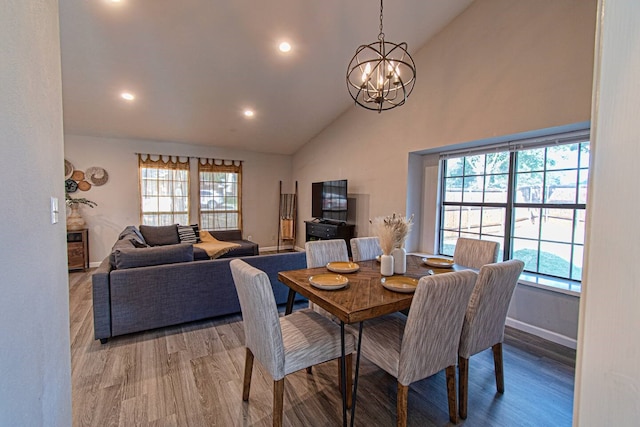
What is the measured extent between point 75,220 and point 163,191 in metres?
1.51

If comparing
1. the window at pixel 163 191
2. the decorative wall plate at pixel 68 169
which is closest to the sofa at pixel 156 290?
the window at pixel 163 191

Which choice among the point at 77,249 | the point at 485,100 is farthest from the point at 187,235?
the point at 485,100

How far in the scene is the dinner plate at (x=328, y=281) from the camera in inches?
72.5

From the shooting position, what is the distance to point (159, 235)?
16.9 feet

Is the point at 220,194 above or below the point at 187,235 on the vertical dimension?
above

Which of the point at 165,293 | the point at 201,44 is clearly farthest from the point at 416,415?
the point at 201,44

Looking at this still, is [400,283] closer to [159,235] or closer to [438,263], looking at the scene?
[438,263]

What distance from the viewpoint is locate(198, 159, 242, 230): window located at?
647cm

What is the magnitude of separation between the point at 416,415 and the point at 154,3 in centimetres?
427

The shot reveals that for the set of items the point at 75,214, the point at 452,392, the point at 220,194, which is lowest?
the point at 452,392

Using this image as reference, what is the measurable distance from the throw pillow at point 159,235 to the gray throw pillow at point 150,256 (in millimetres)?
2293

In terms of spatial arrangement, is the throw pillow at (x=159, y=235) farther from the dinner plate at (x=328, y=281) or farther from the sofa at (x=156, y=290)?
the dinner plate at (x=328, y=281)

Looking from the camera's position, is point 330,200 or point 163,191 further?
point 163,191

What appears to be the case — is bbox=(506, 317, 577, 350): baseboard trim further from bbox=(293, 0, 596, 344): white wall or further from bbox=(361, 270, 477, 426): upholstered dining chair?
bbox=(361, 270, 477, 426): upholstered dining chair
